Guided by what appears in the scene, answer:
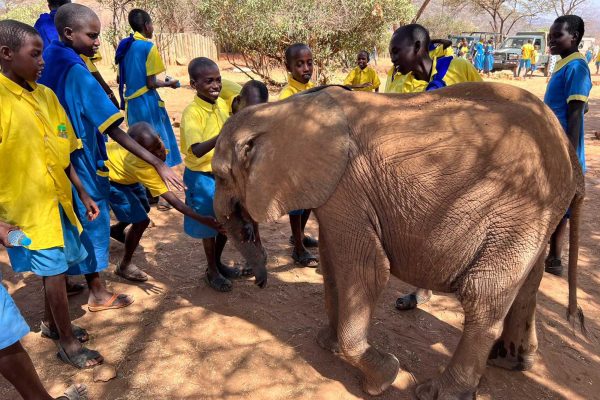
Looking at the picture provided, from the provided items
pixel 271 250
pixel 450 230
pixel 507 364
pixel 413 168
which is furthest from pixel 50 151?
pixel 507 364

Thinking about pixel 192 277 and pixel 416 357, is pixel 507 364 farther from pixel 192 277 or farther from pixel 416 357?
pixel 192 277

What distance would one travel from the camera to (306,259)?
4.59 meters

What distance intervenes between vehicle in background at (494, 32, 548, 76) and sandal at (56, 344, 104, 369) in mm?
27834

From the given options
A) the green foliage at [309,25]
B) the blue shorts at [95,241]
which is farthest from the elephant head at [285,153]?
the green foliage at [309,25]

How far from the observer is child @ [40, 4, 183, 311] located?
311cm

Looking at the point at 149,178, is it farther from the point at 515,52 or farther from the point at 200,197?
the point at 515,52

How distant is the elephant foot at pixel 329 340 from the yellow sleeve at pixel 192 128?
1.75 m

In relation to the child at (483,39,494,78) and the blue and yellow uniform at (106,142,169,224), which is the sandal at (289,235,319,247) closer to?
the blue and yellow uniform at (106,142,169,224)

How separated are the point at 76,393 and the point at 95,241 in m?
1.13

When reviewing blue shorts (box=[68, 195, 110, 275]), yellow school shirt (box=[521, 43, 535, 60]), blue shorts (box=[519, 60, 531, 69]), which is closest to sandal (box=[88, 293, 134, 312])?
blue shorts (box=[68, 195, 110, 275])

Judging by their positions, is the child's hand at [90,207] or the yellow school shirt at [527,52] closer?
the child's hand at [90,207]

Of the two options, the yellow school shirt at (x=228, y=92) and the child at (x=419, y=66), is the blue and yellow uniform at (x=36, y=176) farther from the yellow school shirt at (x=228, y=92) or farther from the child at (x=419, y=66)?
the child at (x=419, y=66)

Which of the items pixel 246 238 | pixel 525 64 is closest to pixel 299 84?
pixel 246 238

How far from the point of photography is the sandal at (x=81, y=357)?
3.00m
